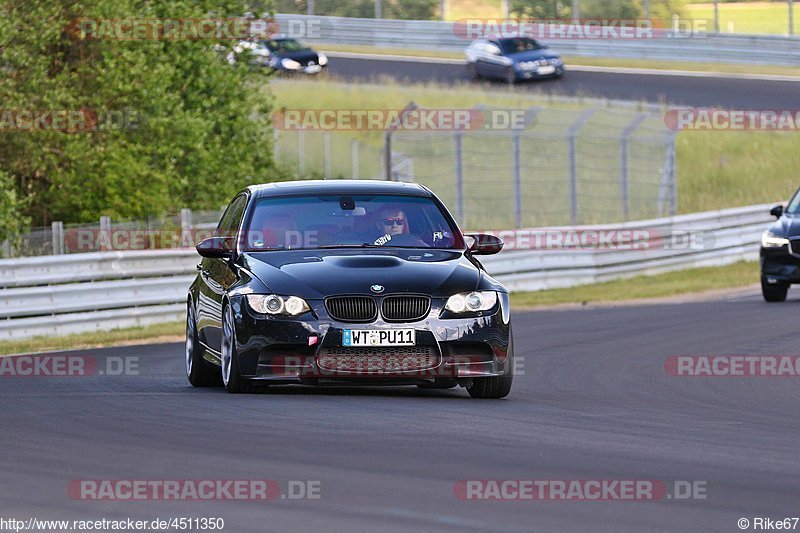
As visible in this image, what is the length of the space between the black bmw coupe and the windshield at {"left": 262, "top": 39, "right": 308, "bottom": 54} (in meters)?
41.6

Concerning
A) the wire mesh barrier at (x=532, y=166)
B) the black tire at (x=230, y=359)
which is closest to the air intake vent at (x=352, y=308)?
the black tire at (x=230, y=359)

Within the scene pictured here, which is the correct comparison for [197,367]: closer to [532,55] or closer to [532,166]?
[532,166]

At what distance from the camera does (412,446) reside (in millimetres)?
8367

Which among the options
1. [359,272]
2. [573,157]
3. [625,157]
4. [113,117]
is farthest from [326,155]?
[359,272]

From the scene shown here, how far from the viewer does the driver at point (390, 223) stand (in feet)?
38.4

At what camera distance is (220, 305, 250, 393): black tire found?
1091cm

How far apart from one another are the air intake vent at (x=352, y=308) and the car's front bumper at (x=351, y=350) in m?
0.05

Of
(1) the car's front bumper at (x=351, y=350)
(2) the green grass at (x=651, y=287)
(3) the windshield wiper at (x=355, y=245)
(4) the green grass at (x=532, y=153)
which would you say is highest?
(3) the windshield wiper at (x=355, y=245)

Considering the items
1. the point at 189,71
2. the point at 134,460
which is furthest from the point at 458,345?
the point at 189,71

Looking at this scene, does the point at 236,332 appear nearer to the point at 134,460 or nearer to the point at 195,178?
the point at 134,460

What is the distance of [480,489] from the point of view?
7.02 meters

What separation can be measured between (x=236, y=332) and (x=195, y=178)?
67.3 ft

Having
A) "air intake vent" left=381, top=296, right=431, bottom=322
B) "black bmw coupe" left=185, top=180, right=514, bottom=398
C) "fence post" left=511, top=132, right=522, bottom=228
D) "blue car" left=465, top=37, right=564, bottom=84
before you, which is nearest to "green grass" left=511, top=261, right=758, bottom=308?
"fence post" left=511, top=132, right=522, bottom=228

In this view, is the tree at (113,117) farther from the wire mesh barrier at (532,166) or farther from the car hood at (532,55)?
the car hood at (532,55)
